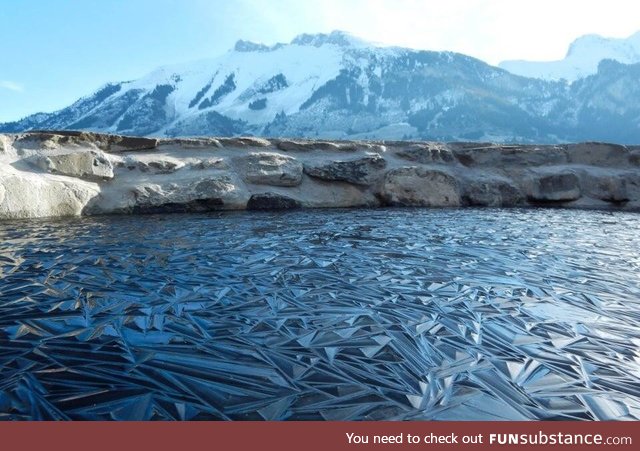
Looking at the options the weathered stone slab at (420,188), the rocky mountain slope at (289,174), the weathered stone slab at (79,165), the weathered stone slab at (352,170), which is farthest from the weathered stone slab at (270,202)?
the weathered stone slab at (79,165)

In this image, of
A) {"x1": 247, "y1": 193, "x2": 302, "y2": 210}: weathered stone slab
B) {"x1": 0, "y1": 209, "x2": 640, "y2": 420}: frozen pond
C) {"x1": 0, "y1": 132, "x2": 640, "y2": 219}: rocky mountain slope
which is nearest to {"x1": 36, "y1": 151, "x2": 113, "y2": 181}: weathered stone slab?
{"x1": 0, "y1": 132, "x2": 640, "y2": 219}: rocky mountain slope

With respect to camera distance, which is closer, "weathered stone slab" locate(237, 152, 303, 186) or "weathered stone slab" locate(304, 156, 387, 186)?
"weathered stone slab" locate(237, 152, 303, 186)

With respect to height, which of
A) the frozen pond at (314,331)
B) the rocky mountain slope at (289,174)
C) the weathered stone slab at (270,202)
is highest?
the rocky mountain slope at (289,174)

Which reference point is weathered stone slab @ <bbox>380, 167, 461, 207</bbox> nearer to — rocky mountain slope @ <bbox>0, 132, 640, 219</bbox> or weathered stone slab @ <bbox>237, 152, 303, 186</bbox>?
rocky mountain slope @ <bbox>0, 132, 640, 219</bbox>

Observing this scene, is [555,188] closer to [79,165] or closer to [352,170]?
[352,170]

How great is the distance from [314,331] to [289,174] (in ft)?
23.9

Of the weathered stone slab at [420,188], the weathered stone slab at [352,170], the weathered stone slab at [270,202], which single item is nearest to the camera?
the weathered stone slab at [270,202]

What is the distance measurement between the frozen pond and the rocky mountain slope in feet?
9.27

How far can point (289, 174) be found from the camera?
377 inches

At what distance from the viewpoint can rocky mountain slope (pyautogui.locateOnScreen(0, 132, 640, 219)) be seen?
7.87m

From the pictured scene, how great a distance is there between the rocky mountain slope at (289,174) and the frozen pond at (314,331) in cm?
282

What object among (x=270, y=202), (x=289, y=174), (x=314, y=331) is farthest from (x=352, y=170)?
(x=314, y=331)

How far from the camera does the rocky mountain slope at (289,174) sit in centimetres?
787

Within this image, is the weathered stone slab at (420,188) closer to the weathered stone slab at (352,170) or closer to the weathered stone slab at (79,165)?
the weathered stone slab at (352,170)
